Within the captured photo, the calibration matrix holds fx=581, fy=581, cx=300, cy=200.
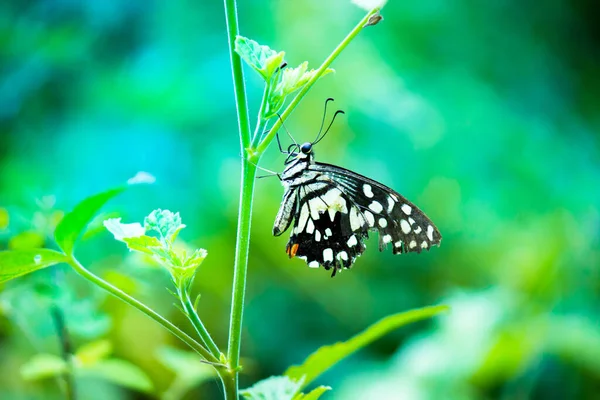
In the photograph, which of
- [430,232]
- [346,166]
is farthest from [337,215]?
[346,166]

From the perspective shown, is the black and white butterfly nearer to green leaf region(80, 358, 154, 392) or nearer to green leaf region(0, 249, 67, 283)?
green leaf region(80, 358, 154, 392)

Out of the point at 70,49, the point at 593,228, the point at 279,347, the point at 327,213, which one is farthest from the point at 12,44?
the point at 593,228

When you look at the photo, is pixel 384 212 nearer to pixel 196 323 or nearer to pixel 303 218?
pixel 303 218

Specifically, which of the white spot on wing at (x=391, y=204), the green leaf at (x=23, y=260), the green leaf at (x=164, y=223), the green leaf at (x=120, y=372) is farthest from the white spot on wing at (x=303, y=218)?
the green leaf at (x=23, y=260)

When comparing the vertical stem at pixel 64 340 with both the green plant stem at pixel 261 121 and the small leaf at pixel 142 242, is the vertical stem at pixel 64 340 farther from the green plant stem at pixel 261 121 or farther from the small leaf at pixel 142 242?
the green plant stem at pixel 261 121

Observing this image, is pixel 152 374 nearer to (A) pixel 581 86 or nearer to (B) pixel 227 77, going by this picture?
(B) pixel 227 77
